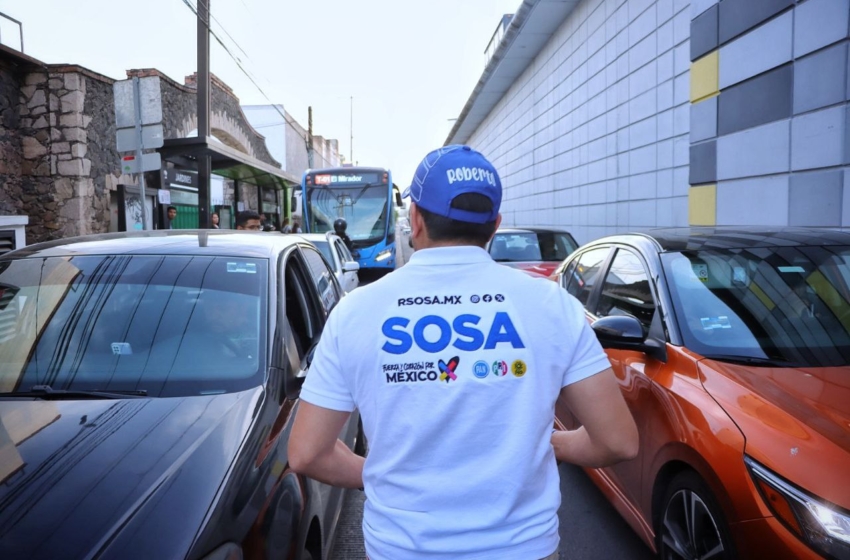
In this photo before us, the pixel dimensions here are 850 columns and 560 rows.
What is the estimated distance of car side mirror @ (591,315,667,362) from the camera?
2824 millimetres

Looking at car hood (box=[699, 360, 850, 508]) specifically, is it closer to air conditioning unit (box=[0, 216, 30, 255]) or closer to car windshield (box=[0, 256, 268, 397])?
car windshield (box=[0, 256, 268, 397])

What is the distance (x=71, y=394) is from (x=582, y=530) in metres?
2.61

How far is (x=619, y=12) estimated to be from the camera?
11.9 metres

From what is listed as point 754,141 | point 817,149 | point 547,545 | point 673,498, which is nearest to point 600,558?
point 673,498

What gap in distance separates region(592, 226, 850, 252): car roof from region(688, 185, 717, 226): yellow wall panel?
4.86 meters

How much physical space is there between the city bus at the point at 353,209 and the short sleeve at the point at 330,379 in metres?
15.5

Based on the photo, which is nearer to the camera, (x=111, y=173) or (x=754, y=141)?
(x=754, y=141)

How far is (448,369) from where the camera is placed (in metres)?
1.25

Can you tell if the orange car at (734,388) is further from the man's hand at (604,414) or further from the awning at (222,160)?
the awning at (222,160)

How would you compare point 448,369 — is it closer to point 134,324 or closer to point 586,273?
point 134,324

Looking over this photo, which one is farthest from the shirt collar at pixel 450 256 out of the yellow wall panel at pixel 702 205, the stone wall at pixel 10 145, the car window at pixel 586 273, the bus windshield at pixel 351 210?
the bus windshield at pixel 351 210

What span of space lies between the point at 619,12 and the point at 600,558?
11.3 metres

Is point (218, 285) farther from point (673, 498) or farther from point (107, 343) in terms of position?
point (673, 498)

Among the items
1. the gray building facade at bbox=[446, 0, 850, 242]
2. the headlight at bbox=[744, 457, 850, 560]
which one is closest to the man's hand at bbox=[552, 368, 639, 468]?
the headlight at bbox=[744, 457, 850, 560]
